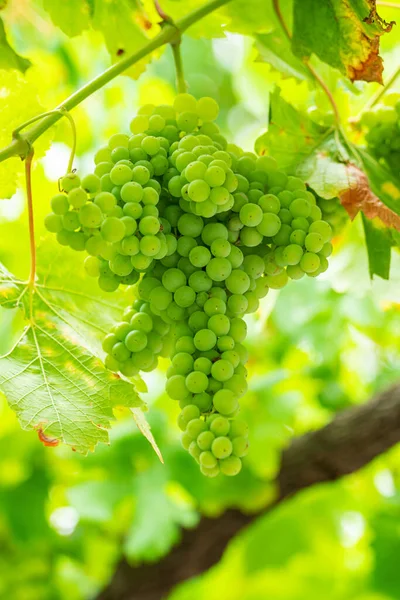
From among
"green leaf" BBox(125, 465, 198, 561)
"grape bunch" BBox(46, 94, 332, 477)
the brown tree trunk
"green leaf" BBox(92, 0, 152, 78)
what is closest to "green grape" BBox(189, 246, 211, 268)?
"grape bunch" BBox(46, 94, 332, 477)

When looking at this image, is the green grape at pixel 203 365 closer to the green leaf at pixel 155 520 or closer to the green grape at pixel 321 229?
the green grape at pixel 321 229

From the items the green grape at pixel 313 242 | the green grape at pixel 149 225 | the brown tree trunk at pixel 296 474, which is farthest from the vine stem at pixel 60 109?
the brown tree trunk at pixel 296 474

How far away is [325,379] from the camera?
2.28m

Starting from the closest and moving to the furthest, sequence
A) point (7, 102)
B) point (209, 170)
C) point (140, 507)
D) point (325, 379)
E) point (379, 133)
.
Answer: point (209, 170) < point (7, 102) < point (379, 133) < point (140, 507) < point (325, 379)

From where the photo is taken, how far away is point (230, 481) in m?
2.06

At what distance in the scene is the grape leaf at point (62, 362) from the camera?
59 centimetres

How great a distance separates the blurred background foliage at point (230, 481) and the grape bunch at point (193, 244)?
2.90ft

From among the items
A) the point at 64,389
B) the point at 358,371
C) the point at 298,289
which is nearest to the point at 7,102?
the point at 64,389

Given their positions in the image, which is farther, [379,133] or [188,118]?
[379,133]

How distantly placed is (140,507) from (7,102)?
1514mm

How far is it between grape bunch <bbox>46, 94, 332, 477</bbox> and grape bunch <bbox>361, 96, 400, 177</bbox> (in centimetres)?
20

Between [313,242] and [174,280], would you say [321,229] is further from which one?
[174,280]

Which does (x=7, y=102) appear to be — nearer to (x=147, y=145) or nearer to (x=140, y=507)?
(x=147, y=145)

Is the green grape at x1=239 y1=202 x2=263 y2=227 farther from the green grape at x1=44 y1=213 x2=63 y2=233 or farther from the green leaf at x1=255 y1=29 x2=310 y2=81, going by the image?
the green leaf at x1=255 y1=29 x2=310 y2=81
